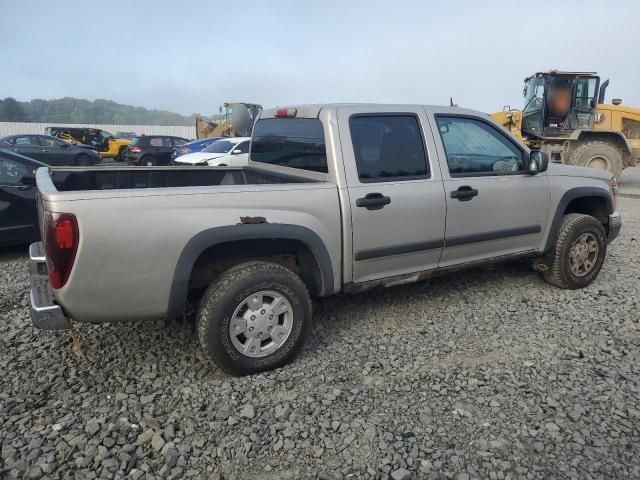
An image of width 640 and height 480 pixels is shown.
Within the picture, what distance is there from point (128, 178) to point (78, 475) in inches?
104

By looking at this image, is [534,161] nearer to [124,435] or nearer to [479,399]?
[479,399]

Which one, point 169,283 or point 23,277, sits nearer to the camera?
point 169,283

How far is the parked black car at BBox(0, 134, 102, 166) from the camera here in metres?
16.5

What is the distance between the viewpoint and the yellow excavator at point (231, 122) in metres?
23.9

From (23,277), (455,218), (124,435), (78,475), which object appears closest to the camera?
(78,475)

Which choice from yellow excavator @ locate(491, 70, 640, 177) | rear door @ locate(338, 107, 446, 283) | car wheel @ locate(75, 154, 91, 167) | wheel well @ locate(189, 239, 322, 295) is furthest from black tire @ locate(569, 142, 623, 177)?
car wheel @ locate(75, 154, 91, 167)

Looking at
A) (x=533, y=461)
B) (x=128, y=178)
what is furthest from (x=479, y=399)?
(x=128, y=178)

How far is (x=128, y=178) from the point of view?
4.17 m

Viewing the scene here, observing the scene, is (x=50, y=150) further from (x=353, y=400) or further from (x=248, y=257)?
(x=353, y=400)

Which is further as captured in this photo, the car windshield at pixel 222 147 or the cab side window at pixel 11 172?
the car windshield at pixel 222 147

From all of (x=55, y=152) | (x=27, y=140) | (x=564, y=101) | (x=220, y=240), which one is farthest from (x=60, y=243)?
(x=27, y=140)

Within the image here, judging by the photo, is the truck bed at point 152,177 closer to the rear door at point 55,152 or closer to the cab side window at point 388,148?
the cab side window at point 388,148

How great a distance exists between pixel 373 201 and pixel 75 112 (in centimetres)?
10764

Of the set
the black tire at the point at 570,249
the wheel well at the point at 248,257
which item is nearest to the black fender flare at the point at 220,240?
the wheel well at the point at 248,257
